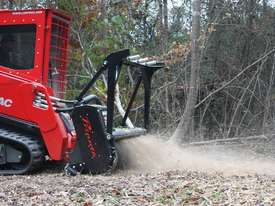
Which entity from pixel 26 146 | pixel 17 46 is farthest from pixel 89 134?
pixel 17 46

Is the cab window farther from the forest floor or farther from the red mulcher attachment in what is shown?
the forest floor

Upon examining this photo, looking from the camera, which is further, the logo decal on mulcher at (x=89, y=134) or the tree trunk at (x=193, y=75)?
the tree trunk at (x=193, y=75)

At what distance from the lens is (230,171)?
7.61m

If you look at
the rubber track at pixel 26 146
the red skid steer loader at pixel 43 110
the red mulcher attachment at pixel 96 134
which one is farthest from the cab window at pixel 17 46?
the red mulcher attachment at pixel 96 134

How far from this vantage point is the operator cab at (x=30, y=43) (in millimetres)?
7941

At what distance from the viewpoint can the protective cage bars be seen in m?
8.34

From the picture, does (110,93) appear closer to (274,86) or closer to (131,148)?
(131,148)

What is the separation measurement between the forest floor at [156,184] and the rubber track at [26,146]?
0.16 m

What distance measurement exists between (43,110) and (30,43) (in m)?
0.97

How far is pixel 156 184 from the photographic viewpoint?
20.0 feet

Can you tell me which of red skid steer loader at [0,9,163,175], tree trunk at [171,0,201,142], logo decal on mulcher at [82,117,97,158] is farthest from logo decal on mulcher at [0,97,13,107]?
tree trunk at [171,0,201,142]

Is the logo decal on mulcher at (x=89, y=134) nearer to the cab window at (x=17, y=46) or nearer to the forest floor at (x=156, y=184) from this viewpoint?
the forest floor at (x=156, y=184)

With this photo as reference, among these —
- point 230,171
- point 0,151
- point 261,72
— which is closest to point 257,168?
point 230,171

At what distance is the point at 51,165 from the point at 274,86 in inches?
323
